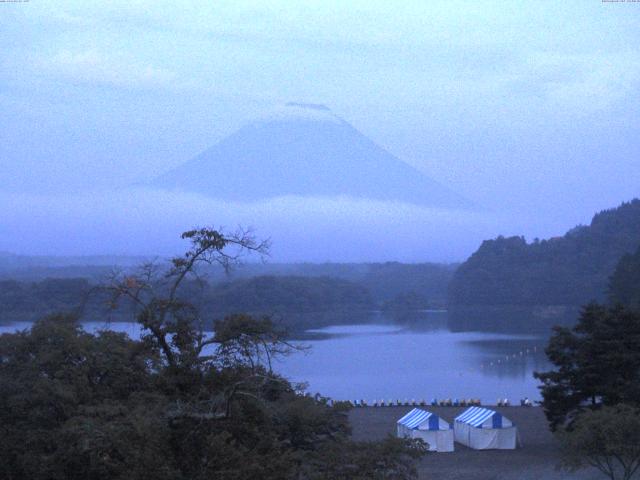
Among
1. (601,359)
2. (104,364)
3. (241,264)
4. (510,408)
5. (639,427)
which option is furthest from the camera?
(510,408)

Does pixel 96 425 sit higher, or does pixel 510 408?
pixel 96 425

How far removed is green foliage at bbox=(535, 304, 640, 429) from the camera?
12836 mm

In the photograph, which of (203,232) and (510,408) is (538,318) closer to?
(510,408)

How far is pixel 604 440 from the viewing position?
9.74m

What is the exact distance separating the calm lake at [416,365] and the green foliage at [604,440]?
8.63 metres

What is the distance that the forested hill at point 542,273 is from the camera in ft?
207

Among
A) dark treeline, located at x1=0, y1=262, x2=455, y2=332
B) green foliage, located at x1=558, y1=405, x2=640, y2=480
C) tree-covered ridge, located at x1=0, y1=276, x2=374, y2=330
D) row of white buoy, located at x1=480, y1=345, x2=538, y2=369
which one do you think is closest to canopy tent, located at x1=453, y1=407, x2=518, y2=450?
green foliage, located at x1=558, y1=405, x2=640, y2=480

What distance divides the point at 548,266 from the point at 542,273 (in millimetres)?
1433

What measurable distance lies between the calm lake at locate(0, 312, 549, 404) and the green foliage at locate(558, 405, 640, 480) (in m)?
8.63

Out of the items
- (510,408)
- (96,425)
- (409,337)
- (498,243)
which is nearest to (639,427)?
(96,425)

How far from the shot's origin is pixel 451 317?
6078cm

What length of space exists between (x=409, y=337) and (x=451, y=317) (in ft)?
57.8

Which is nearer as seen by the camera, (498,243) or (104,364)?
(104,364)

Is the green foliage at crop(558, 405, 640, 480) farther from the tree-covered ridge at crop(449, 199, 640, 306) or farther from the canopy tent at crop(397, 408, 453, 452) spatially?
the tree-covered ridge at crop(449, 199, 640, 306)
